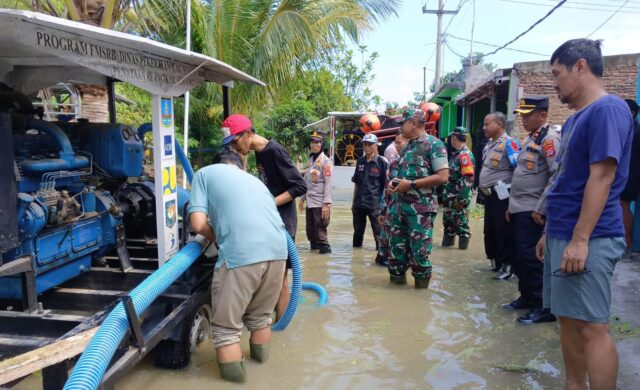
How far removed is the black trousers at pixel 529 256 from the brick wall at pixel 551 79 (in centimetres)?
633

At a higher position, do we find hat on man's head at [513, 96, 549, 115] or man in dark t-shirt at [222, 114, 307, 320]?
hat on man's head at [513, 96, 549, 115]

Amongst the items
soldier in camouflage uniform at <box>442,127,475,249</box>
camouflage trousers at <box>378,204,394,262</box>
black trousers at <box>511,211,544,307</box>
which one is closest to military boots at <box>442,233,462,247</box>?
soldier in camouflage uniform at <box>442,127,475,249</box>

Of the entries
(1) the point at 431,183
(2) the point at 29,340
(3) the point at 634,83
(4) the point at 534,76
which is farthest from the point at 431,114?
(2) the point at 29,340

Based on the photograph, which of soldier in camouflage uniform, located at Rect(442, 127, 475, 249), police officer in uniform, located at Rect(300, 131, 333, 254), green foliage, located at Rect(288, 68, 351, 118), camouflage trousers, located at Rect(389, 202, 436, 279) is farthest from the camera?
green foliage, located at Rect(288, 68, 351, 118)

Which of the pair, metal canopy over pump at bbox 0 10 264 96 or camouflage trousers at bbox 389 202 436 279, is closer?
metal canopy over pump at bbox 0 10 264 96

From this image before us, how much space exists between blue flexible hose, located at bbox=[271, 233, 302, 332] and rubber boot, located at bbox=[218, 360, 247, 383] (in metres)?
0.83

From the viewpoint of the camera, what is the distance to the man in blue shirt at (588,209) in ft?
8.02

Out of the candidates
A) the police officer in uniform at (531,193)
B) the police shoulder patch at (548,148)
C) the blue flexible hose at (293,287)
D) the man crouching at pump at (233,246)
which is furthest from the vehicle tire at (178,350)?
the police shoulder patch at (548,148)

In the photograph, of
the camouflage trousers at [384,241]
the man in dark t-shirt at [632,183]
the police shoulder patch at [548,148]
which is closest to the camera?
the police shoulder patch at [548,148]

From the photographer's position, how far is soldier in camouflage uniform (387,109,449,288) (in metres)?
5.19

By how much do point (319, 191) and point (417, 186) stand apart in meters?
2.23

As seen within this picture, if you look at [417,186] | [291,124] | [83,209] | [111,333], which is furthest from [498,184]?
[291,124]

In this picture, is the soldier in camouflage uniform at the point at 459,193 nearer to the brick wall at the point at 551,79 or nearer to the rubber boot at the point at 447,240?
the rubber boot at the point at 447,240

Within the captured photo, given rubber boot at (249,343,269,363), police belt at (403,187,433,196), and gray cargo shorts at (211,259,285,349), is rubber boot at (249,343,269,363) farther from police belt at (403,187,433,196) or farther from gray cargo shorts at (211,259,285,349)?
police belt at (403,187,433,196)
